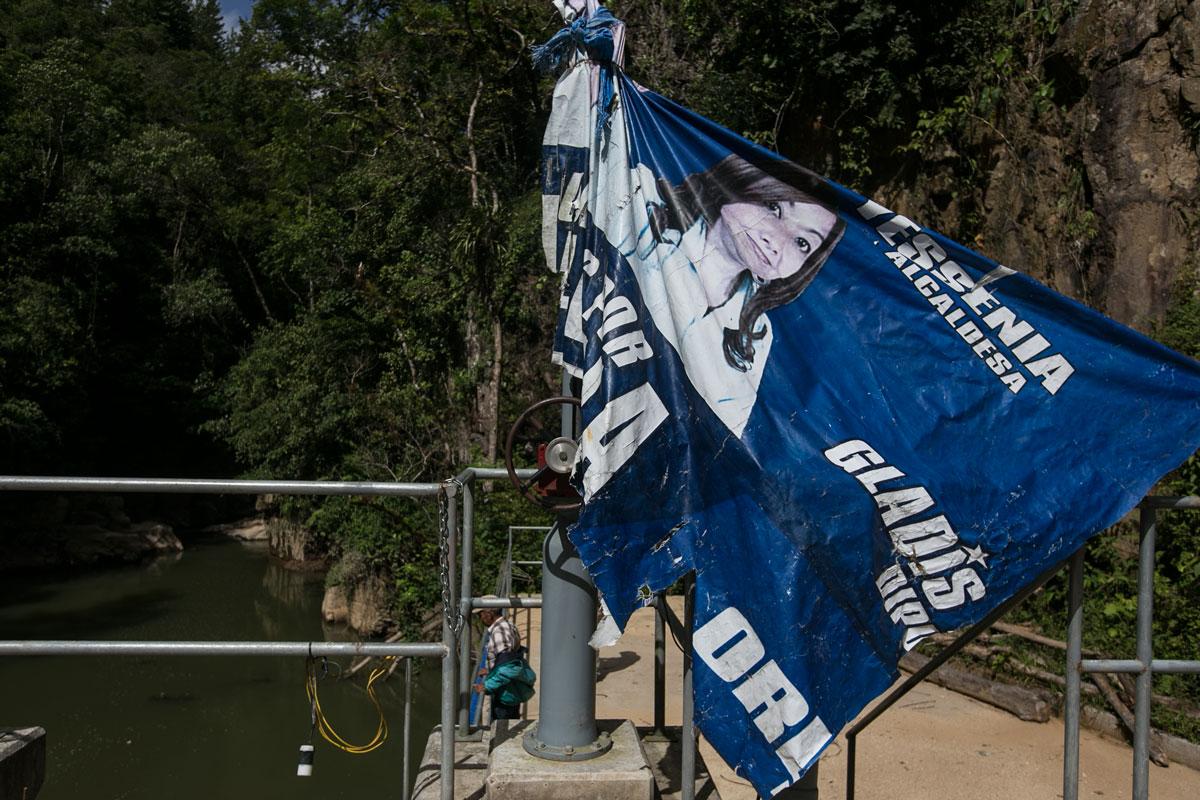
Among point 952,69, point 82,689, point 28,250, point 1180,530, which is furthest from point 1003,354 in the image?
point 28,250

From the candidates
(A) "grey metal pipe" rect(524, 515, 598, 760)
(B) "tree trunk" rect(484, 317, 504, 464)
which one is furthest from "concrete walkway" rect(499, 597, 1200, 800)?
(B) "tree trunk" rect(484, 317, 504, 464)

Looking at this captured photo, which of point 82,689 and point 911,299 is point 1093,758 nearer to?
point 911,299

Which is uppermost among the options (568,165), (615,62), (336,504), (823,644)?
(615,62)

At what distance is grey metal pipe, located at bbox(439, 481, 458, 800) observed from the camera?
125 inches

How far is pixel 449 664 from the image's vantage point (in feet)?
10.4

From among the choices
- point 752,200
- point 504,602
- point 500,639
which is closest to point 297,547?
point 500,639

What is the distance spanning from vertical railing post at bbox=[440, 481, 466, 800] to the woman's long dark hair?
1041 millimetres

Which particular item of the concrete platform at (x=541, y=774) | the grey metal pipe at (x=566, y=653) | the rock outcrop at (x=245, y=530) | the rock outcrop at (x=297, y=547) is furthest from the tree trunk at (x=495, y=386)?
the grey metal pipe at (x=566, y=653)

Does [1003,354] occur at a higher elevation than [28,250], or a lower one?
lower

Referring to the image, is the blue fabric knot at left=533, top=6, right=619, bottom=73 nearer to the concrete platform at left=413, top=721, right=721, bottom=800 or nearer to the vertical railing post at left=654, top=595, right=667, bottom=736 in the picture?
the vertical railing post at left=654, top=595, right=667, bottom=736

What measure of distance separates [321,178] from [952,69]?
1870cm

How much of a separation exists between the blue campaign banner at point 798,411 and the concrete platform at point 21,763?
2092 mm

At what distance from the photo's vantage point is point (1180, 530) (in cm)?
915

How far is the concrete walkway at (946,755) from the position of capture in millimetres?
7094
